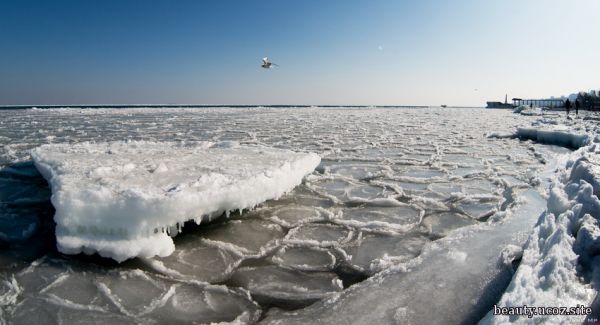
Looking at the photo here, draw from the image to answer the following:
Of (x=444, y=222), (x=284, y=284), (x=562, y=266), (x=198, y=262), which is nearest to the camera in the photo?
(x=562, y=266)

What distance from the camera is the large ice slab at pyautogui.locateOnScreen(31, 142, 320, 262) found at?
2398mm

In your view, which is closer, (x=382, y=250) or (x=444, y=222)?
(x=382, y=250)

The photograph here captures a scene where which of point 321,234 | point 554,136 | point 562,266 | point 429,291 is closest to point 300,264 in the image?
point 321,234

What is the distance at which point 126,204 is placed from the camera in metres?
2.45

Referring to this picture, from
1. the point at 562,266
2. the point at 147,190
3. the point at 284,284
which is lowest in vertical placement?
the point at 284,284

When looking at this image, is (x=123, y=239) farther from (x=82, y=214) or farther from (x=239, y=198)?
(x=239, y=198)

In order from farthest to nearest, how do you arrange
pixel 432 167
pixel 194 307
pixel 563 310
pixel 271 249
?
pixel 432 167 < pixel 271 249 < pixel 194 307 < pixel 563 310

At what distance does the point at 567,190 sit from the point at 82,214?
3882 mm

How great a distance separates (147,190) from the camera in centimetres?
281

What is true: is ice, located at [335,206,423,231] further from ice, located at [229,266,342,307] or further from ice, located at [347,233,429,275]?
ice, located at [229,266,342,307]

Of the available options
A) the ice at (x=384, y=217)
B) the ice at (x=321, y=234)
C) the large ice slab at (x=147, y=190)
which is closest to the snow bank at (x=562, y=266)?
the ice at (x=384, y=217)

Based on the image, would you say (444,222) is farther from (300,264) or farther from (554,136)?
(554,136)

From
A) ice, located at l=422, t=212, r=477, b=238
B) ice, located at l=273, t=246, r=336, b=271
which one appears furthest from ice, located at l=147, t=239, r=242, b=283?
ice, located at l=422, t=212, r=477, b=238

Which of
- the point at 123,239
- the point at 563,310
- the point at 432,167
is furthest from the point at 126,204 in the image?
the point at 432,167
